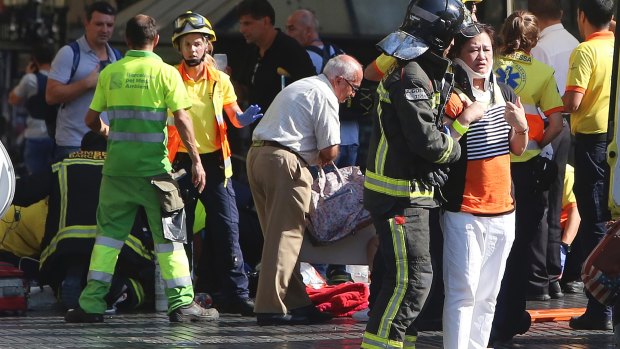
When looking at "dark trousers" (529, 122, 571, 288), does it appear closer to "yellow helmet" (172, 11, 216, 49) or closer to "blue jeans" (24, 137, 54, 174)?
"yellow helmet" (172, 11, 216, 49)

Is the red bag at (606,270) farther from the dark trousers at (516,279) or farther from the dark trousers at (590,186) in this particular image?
the dark trousers at (590,186)

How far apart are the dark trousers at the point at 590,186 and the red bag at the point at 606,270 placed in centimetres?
213

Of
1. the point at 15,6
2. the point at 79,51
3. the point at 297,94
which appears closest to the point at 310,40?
the point at 79,51

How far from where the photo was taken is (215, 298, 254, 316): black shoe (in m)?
8.73

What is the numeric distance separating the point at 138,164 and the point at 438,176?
261 centimetres

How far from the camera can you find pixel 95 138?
9.30 metres

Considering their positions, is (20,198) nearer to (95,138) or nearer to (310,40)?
(95,138)

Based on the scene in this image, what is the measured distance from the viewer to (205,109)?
28.6ft

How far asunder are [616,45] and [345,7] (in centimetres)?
580

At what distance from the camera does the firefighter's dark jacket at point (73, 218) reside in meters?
8.86

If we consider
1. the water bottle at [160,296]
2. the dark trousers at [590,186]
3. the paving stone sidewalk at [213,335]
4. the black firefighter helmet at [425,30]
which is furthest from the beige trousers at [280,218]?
the black firefighter helmet at [425,30]

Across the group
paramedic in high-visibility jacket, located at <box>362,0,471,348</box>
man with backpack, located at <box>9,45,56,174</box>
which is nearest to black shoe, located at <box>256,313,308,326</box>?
paramedic in high-visibility jacket, located at <box>362,0,471,348</box>

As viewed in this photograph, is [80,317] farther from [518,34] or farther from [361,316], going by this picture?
[518,34]

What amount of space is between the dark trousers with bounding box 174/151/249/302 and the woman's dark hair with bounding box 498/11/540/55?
204 cm
